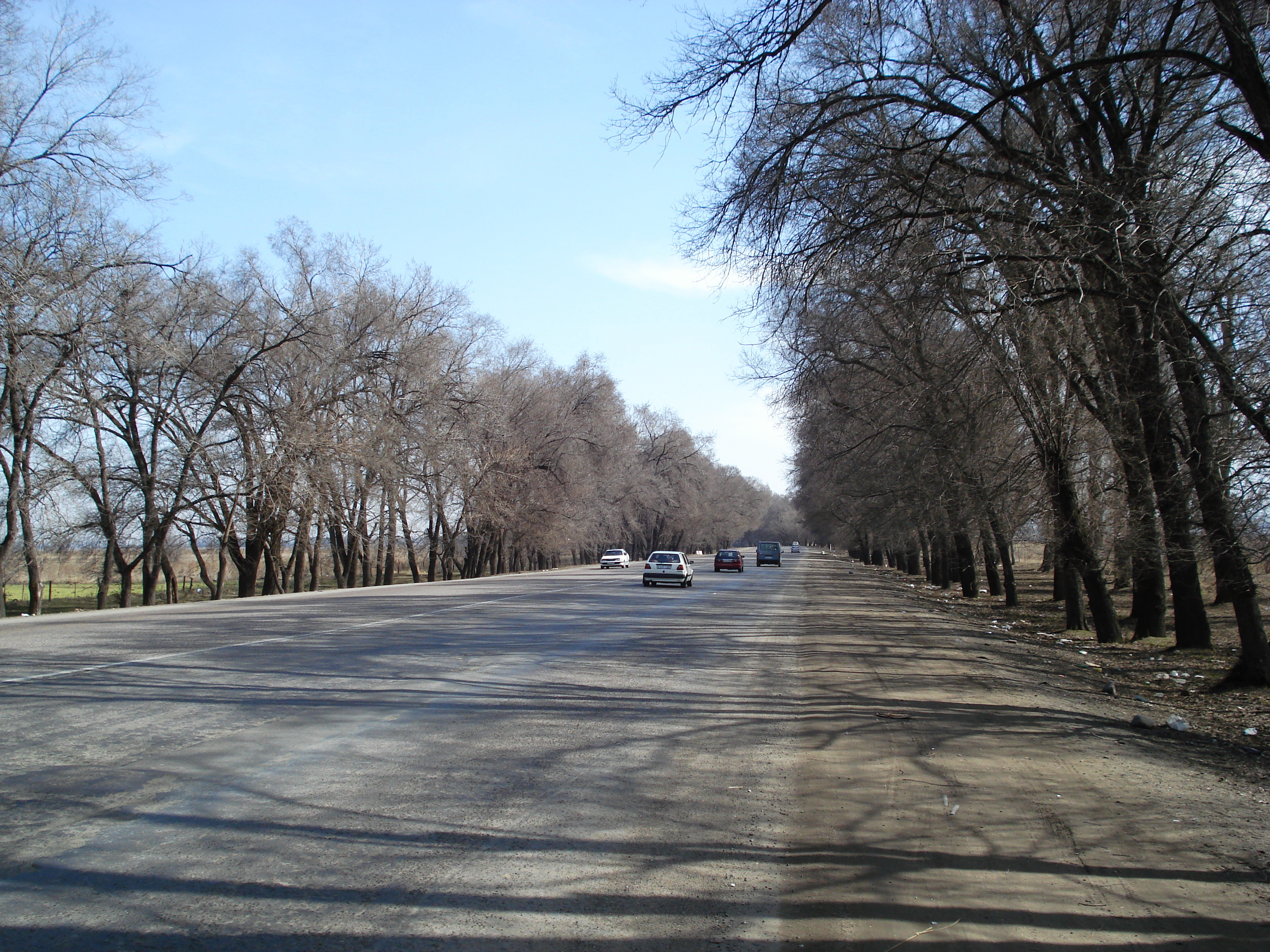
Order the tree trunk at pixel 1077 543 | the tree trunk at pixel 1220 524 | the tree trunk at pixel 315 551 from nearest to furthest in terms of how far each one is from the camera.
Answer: the tree trunk at pixel 1220 524 < the tree trunk at pixel 1077 543 < the tree trunk at pixel 315 551

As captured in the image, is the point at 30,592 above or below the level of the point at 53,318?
below

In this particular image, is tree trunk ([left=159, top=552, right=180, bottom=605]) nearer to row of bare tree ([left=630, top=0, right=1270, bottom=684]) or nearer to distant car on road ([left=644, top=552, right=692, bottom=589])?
distant car on road ([left=644, top=552, right=692, bottom=589])

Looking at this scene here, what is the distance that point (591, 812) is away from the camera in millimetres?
5820

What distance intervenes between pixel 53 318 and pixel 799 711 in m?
25.0

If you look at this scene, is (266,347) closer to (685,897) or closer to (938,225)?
(938,225)

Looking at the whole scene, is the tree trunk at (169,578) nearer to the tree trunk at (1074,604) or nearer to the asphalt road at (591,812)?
the asphalt road at (591,812)

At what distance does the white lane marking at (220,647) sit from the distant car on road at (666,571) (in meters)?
14.8

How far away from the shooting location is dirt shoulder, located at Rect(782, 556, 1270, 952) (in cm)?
436

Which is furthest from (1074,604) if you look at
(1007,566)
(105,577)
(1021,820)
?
(105,577)

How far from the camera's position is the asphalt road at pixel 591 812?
4191mm

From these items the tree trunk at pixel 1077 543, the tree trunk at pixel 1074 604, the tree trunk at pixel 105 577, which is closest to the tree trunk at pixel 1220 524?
the tree trunk at pixel 1077 543

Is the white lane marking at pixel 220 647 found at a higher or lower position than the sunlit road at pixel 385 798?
higher

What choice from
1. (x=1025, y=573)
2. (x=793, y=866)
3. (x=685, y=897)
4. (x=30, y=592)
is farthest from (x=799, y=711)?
(x=1025, y=573)

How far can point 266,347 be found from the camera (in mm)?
33969
